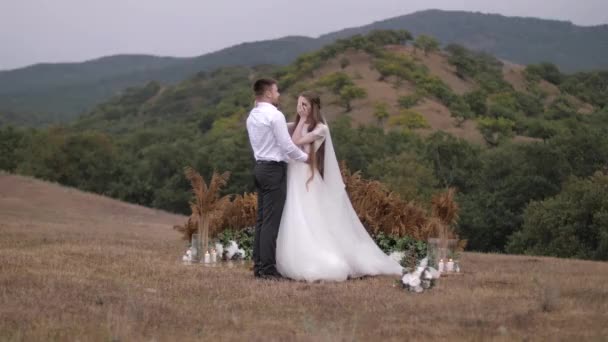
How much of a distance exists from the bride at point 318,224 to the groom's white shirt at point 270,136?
40cm

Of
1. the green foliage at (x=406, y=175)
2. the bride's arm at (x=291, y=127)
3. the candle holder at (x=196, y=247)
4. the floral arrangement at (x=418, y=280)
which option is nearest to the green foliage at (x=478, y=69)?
the green foliage at (x=406, y=175)

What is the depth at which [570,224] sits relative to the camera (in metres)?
43.2

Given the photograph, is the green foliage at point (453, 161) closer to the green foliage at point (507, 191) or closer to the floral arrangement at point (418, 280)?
the green foliage at point (507, 191)

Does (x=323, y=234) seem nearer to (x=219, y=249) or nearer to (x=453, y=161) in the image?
(x=219, y=249)

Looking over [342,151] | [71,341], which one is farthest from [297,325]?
[342,151]

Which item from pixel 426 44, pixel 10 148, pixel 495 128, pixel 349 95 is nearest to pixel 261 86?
pixel 10 148

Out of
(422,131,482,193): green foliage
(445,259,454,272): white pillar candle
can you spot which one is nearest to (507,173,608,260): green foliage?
(422,131,482,193): green foliage

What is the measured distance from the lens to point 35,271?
10883 mm

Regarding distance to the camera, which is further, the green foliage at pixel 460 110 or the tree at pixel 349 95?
the tree at pixel 349 95

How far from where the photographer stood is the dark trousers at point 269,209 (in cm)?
1195

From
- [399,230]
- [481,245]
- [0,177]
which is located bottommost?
[481,245]

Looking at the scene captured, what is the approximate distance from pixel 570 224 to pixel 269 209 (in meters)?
33.9

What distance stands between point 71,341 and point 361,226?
636cm

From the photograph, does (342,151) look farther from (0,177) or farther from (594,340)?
(594,340)
